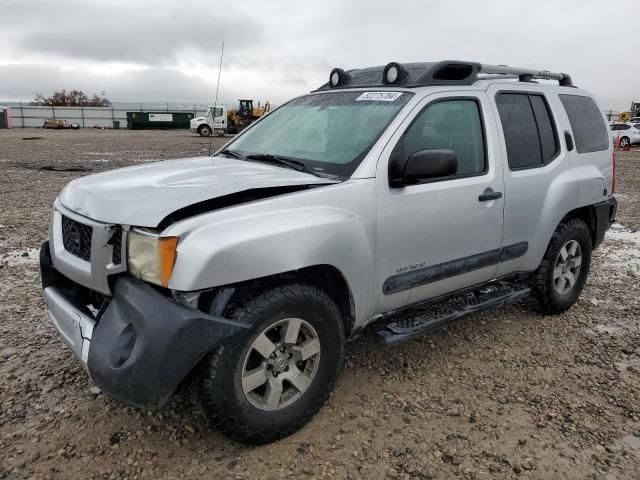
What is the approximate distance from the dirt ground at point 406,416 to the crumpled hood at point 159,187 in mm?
1145

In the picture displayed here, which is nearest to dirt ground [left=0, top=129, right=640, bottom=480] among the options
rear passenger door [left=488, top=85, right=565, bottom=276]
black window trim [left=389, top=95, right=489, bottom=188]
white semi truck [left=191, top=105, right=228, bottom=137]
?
rear passenger door [left=488, top=85, right=565, bottom=276]

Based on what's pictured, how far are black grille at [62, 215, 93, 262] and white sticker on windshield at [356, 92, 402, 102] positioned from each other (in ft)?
6.08

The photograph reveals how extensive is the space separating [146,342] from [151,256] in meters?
0.37

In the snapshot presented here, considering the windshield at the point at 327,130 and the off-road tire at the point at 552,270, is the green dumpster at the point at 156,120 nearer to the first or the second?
the windshield at the point at 327,130

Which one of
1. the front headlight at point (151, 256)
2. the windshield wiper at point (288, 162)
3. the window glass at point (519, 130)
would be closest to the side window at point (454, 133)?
the window glass at point (519, 130)

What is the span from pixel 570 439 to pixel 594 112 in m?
3.06

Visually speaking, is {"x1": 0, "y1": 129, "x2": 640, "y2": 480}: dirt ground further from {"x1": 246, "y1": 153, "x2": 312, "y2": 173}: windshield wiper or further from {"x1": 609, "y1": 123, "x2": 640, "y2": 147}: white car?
{"x1": 609, "y1": 123, "x2": 640, "y2": 147}: white car

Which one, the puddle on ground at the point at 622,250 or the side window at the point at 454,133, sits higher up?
the side window at the point at 454,133

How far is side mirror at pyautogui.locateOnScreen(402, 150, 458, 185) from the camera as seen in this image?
9.25 ft

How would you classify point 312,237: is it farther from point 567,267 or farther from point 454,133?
point 567,267

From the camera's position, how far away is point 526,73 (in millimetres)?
4117

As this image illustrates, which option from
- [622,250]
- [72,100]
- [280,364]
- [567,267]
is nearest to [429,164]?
[280,364]

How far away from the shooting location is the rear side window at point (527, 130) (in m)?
3.71

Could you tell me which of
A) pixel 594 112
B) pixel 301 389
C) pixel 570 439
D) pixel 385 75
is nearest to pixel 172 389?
pixel 301 389
